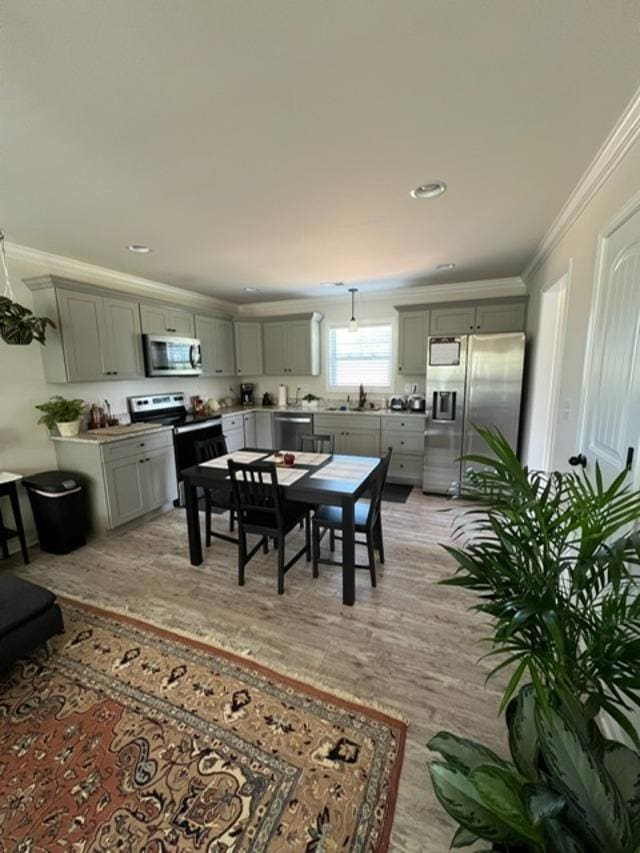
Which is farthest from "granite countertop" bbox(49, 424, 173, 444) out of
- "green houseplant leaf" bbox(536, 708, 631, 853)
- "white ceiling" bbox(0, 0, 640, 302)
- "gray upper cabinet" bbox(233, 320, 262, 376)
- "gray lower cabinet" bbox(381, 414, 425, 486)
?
"green houseplant leaf" bbox(536, 708, 631, 853)

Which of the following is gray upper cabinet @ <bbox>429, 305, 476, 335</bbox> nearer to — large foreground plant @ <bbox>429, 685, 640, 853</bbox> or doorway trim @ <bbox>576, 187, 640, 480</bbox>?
doorway trim @ <bbox>576, 187, 640, 480</bbox>

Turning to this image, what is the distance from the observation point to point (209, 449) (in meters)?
3.44

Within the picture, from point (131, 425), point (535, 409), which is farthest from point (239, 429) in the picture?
point (535, 409)

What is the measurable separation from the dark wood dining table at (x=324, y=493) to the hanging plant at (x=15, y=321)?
5.59 feet

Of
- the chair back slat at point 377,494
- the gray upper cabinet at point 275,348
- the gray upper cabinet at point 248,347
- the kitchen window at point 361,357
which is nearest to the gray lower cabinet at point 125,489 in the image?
the chair back slat at point 377,494

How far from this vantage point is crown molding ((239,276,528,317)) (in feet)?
14.7

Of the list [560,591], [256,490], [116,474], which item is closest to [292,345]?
[116,474]

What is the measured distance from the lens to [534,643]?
1.00 metres

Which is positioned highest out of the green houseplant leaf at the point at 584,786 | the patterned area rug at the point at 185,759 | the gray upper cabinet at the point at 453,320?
the gray upper cabinet at the point at 453,320

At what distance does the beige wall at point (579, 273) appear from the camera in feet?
5.89

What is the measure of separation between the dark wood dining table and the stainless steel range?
3.64 ft

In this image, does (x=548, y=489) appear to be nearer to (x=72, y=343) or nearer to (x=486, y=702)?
(x=486, y=702)

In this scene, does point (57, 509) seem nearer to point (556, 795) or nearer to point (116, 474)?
point (116, 474)

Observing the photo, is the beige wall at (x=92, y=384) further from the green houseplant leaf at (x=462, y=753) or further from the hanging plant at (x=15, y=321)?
the green houseplant leaf at (x=462, y=753)
